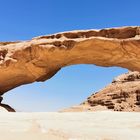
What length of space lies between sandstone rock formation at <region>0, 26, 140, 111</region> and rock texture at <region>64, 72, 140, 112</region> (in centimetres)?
1478

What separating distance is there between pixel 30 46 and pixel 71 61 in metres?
2.12

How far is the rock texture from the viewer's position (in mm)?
31281

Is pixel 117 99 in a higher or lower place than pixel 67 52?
lower

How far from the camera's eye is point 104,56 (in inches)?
552

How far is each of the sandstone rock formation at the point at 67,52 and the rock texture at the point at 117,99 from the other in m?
14.8

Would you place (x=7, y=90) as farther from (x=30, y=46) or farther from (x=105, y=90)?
(x=105, y=90)

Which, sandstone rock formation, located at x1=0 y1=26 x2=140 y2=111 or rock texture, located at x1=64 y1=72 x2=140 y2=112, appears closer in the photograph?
sandstone rock formation, located at x1=0 y1=26 x2=140 y2=111

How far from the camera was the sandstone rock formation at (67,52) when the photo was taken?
1336 centimetres

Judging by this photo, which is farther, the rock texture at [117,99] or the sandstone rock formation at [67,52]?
the rock texture at [117,99]

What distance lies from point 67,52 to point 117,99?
66.2ft

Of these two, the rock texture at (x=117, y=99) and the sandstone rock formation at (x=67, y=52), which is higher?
the sandstone rock formation at (x=67, y=52)

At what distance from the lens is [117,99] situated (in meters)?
32.9

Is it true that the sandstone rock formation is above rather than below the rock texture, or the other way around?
above

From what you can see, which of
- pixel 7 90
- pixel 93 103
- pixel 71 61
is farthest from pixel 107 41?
pixel 93 103
